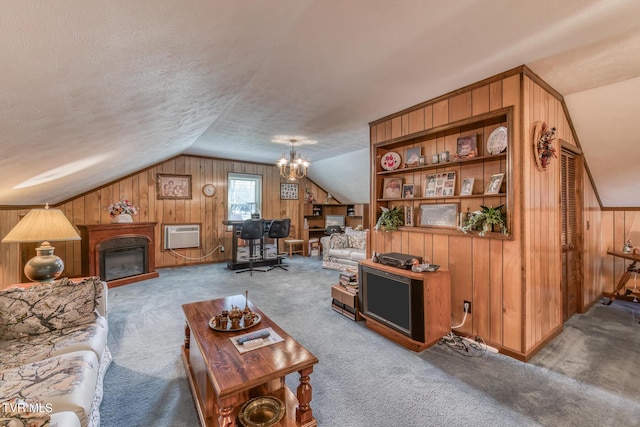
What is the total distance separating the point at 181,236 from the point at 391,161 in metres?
4.73

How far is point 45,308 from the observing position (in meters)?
1.89

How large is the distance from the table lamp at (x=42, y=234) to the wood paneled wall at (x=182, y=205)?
10.4 feet

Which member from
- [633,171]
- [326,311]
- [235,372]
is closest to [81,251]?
[326,311]

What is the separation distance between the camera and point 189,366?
6.86ft

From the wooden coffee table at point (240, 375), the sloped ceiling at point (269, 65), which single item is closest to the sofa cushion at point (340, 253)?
the sloped ceiling at point (269, 65)

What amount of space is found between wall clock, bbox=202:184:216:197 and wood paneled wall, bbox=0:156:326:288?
0.08 meters

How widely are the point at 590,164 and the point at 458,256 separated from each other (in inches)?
89.4

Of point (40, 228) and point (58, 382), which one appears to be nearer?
point (58, 382)

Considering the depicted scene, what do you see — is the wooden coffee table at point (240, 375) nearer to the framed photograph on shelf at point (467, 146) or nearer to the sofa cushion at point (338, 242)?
the framed photograph on shelf at point (467, 146)

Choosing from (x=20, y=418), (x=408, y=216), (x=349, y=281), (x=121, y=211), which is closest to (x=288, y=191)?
(x=121, y=211)

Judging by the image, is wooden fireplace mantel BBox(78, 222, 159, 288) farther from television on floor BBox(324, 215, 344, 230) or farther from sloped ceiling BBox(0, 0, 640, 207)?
television on floor BBox(324, 215, 344, 230)

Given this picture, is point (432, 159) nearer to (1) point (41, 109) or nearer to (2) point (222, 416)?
(2) point (222, 416)

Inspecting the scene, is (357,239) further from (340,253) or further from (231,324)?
(231,324)

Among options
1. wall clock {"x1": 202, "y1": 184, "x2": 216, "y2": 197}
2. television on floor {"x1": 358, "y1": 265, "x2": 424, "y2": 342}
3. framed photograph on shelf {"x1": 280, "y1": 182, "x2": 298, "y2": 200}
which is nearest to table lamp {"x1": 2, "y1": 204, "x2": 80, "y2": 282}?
television on floor {"x1": 358, "y1": 265, "x2": 424, "y2": 342}
